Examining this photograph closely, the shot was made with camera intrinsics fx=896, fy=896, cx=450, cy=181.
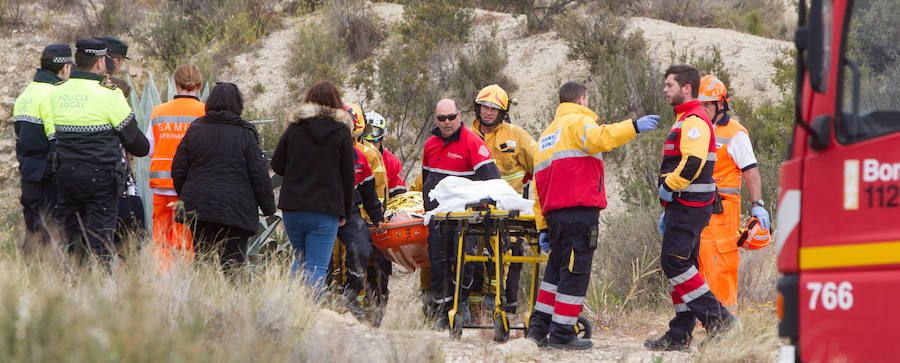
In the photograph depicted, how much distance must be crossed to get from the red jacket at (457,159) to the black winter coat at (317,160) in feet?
4.59

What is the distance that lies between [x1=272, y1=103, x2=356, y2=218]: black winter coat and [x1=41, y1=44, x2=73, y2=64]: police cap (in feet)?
6.45

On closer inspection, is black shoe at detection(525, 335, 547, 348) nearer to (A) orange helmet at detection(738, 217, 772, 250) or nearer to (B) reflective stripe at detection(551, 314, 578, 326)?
(B) reflective stripe at detection(551, 314, 578, 326)

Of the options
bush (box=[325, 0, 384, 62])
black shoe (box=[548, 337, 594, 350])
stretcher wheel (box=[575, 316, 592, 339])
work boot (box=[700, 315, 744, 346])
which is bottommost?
black shoe (box=[548, 337, 594, 350])

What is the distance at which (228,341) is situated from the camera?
161 inches

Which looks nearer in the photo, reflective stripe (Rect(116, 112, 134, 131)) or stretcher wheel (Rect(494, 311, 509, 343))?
reflective stripe (Rect(116, 112, 134, 131))

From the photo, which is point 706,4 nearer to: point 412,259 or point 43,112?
point 412,259

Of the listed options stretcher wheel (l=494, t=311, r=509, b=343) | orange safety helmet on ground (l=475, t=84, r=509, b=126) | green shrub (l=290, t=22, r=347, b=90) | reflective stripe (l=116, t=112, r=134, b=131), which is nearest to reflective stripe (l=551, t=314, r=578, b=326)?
stretcher wheel (l=494, t=311, r=509, b=343)

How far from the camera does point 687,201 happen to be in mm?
6109

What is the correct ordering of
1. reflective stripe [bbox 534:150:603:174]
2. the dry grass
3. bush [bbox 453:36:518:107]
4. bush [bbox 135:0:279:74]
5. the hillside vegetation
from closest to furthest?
the dry grass, the hillside vegetation, reflective stripe [bbox 534:150:603:174], bush [bbox 453:36:518:107], bush [bbox 135:0:279:74]

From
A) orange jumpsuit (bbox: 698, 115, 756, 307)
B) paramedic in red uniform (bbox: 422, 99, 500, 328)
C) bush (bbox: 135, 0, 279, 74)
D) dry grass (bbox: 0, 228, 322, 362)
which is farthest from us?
bush (bbox: 135, 0, 279, 74)

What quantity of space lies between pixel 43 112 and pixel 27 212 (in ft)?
2.46

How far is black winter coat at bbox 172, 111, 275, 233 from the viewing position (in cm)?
602

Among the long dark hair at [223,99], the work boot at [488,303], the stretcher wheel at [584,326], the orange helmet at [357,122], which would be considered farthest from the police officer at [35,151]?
the stretcher wheel at [584,326]

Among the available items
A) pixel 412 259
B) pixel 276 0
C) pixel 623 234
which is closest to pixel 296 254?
pixel 412 259
